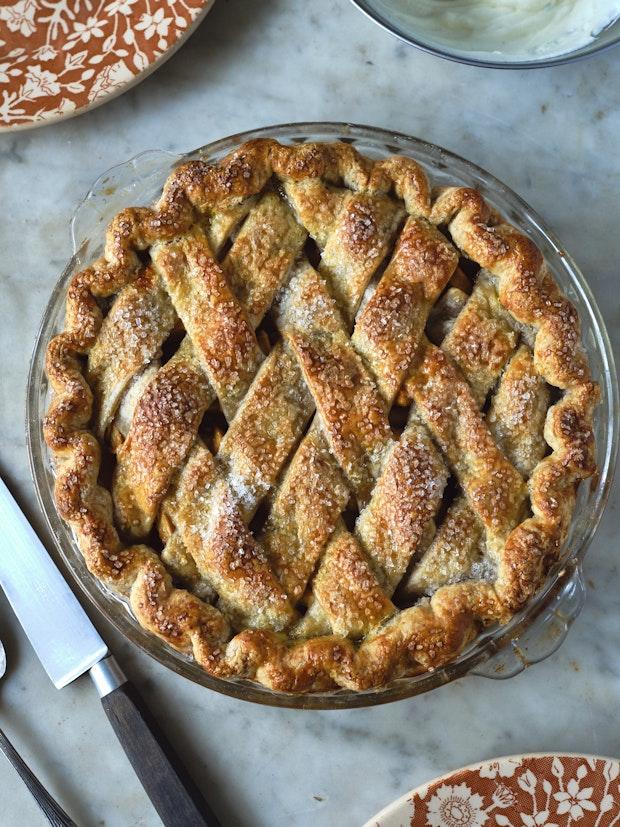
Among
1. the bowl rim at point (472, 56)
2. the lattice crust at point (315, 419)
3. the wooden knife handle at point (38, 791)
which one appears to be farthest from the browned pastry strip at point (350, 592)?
the bowl rim at point (472, 56)

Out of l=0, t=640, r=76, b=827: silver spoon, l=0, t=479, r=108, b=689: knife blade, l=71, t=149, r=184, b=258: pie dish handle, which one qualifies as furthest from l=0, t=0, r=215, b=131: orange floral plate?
l=0, t=640, r=76, b=827: silver spoon

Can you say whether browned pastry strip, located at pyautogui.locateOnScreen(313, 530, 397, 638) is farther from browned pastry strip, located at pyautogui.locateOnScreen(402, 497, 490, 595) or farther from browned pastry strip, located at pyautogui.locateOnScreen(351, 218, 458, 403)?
browned pastry strip, located at pyautogui.locateOnScreen(351, 218, 458, 403)

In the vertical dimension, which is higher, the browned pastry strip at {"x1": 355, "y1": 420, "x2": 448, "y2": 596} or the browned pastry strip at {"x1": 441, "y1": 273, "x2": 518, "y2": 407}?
the browned pastry strip at {"x1": 441, "y1": 273, "x2": 518, "y2": 407}

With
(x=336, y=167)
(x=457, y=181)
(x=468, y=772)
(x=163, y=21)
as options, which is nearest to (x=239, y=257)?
(x=336, y=167)

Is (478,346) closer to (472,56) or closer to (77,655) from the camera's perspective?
(472,56)

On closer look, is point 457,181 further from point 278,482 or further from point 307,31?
point 278,482

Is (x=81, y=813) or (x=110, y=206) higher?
→ (x=110, y=206)
